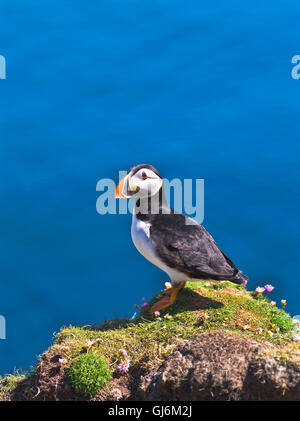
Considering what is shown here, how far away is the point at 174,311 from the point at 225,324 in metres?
0.62

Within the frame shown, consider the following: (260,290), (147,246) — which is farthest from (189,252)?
(260,290)

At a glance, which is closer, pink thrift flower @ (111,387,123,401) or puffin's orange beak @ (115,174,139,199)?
pink thrift flower @ (111,387,123,401)

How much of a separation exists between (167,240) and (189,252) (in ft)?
0.85

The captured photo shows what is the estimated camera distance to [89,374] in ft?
18.7

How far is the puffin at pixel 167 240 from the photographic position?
644cm

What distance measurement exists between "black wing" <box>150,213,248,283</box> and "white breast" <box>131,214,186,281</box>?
0.05 meters

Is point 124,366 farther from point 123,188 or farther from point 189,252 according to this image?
point 123,188

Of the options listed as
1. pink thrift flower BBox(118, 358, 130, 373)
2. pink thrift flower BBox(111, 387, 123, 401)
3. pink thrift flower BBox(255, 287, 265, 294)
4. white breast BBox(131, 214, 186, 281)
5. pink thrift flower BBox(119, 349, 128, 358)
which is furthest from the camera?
pink thrift flower BBox(255, 287, 265, 294)

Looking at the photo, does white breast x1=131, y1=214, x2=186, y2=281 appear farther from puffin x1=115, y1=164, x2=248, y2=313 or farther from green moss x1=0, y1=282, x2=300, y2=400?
green moss x1=0, y1=282, x2=300, y2=400

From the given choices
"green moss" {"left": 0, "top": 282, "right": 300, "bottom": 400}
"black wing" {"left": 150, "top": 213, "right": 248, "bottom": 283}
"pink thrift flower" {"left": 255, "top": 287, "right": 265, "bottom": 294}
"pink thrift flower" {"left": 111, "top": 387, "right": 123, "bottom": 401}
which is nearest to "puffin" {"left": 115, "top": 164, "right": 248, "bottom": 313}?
"black wing" {"left": 150, "top": 213, "right": 248, "bottom": 283}

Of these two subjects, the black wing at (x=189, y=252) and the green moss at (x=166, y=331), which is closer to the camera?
the green moss at (x=166, y=331)

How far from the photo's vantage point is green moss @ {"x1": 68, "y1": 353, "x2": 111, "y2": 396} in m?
5.65

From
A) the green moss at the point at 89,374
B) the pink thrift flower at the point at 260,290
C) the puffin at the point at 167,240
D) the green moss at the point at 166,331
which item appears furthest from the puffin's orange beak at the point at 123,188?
the pink thrift flower at the point at 260,290

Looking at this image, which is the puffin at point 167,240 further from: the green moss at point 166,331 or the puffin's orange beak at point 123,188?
the green moss at point 166,331
